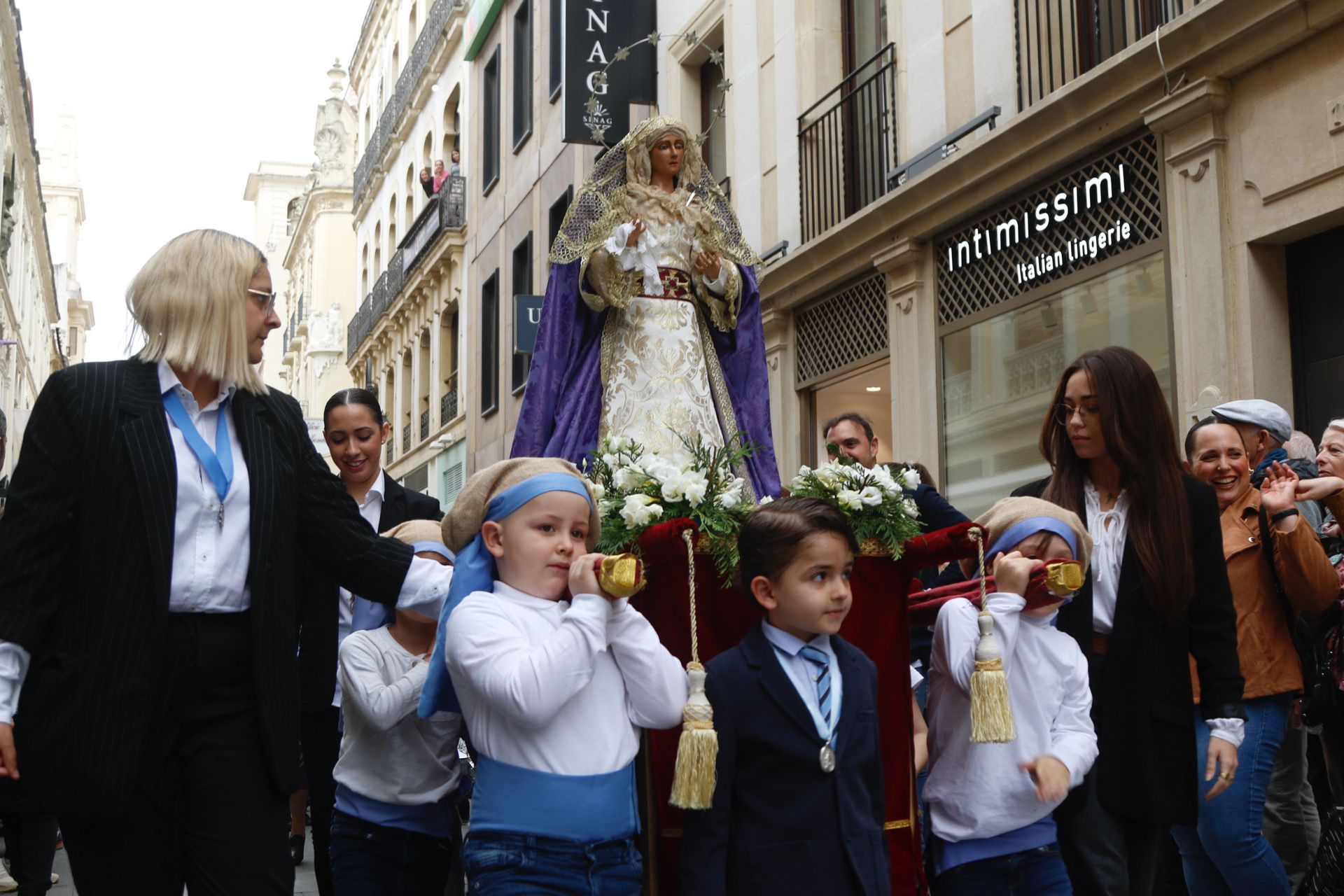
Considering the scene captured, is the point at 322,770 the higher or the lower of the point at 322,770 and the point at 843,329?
the lower

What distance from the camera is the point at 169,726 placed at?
3.07 meters

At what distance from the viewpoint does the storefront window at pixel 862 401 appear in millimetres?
12961

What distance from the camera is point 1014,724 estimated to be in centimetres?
368

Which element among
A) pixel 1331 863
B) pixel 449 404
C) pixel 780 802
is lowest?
pixel 1331 863

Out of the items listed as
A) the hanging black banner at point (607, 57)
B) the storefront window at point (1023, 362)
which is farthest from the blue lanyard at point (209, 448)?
the hanging black banner at point (607, 57)

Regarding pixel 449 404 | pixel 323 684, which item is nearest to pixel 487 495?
pixel 323 684

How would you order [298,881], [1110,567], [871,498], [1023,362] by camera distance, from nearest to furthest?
[871,498] → [1110,567] → [298,881] → [1023,362]

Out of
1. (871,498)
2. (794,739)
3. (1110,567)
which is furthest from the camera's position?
(1110,567)

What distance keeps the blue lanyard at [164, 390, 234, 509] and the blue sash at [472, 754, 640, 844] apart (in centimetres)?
89

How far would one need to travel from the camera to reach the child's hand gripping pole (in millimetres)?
3428

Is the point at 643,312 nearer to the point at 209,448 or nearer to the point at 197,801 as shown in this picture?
the point at 209,448

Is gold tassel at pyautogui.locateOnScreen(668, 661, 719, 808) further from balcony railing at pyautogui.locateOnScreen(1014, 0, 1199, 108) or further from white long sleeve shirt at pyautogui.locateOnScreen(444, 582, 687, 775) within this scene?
balcony railing at pyautogui.locateOnScreen(1014, 0, 1199, 108)

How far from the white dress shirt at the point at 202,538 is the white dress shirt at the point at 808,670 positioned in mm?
1253

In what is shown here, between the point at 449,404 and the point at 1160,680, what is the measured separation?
24.8 meters
